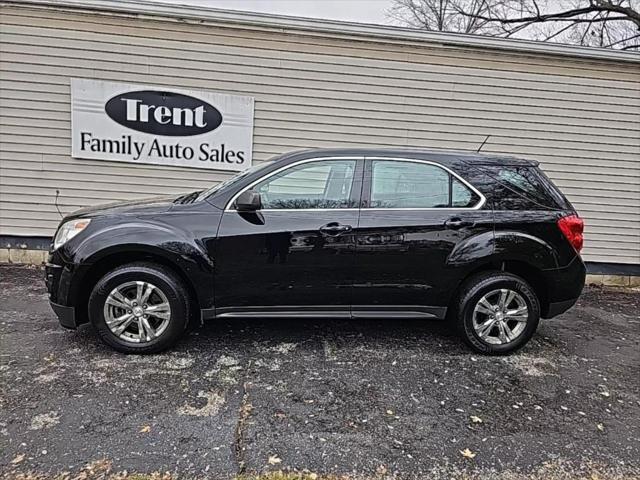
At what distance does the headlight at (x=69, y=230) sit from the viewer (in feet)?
12.0

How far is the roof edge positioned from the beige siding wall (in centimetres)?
10

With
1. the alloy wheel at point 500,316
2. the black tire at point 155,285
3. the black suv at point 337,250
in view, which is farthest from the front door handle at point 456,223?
the black tire at point 155,285

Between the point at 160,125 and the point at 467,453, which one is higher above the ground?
the point at 160,125

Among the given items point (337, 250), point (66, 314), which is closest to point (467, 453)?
point (337, 250)

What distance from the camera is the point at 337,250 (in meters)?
3.73

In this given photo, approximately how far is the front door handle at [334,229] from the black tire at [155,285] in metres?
1.20

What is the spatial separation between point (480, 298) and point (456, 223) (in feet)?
2.18

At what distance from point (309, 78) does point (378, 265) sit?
3.67 m

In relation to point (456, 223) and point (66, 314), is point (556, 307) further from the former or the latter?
point (66, 314)

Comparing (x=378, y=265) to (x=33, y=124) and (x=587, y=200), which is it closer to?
(x=587, y=200)

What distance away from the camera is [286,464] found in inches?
98.8

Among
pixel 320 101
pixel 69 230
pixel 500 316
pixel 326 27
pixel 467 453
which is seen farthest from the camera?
pixel 320 101

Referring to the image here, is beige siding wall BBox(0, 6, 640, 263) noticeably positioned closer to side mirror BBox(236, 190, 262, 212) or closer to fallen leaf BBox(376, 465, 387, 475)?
side mirror BBox(236, 190, 262, 212)

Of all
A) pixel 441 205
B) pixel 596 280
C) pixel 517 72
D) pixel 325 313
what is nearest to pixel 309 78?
pixel 517 72
